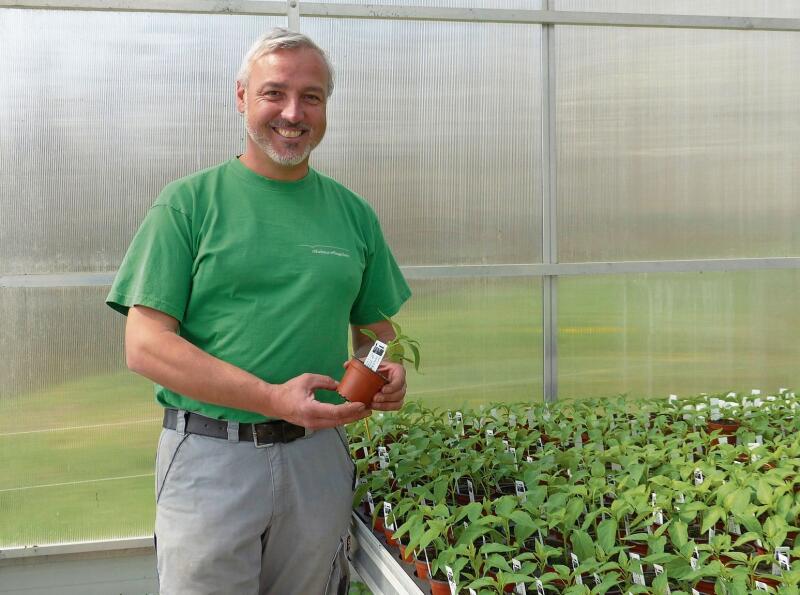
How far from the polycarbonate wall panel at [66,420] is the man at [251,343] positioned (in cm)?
155

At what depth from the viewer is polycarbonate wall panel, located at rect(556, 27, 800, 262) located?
12.6ft

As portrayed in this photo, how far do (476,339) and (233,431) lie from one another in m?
1.98

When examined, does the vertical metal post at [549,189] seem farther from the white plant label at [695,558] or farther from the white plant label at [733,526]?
the white plant label at [695,558]

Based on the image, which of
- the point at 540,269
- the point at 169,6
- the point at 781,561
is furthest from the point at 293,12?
the point at 781,561

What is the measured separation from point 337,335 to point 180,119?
69.9 inches

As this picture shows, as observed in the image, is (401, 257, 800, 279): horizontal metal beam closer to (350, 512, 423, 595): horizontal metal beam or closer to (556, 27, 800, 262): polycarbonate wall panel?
(556, 27, 800, 262): polycarbonate wall panel

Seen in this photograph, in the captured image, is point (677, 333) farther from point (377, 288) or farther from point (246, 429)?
point (246, 429)

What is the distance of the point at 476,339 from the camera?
12.4ft

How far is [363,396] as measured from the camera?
1883 mm

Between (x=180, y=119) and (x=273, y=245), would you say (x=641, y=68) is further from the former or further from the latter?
(x=273, y=245)

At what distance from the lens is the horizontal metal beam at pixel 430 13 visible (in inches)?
132

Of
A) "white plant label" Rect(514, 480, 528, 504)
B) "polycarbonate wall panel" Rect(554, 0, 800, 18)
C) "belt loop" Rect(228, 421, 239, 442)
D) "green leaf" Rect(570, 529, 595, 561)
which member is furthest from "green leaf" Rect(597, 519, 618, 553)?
"polycarbonate wall panel" Rect(554, 0, 800, 18)

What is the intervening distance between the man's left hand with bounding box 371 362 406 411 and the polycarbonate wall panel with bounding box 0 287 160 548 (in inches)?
69.5

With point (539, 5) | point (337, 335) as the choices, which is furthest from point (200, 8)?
point (337, 335)
